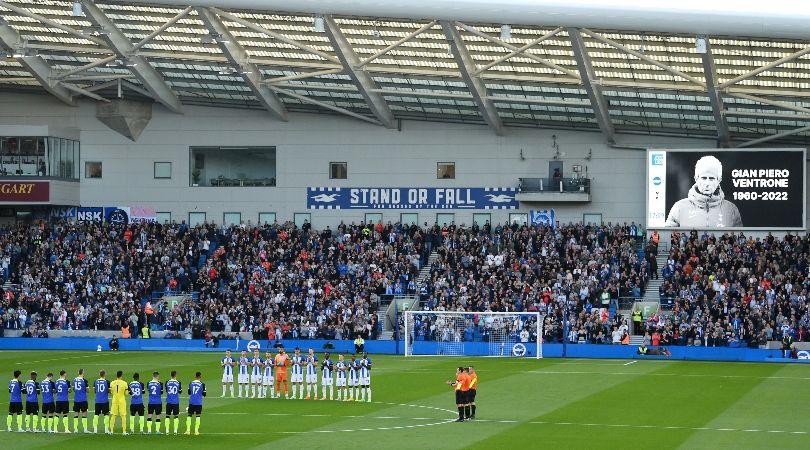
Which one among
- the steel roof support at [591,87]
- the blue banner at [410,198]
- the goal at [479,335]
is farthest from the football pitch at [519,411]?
the blue banner at [410,198]

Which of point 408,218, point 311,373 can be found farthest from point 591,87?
point 311,373

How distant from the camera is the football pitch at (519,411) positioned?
92.9 feet

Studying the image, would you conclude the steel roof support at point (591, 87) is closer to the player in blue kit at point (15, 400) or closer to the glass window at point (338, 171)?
the glass window at point (338, 171)

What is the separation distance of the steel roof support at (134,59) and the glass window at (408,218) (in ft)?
45.0

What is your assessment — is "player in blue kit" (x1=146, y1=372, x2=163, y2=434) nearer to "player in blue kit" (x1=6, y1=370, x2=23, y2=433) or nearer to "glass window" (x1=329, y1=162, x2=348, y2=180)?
"player in blue kit" (x1=6, y1=370, x2=23, y2=433)

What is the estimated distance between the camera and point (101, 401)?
29531 millimetres

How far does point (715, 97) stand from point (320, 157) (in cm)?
2303

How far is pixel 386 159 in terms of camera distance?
2778 inches

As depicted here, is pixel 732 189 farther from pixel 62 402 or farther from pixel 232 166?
pixel 62 402

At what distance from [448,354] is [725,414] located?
78.5 ft

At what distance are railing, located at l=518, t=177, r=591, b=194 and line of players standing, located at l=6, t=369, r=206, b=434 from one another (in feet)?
132

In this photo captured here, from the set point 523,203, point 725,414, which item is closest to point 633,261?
point 523,203

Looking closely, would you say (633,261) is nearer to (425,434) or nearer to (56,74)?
(56,74)

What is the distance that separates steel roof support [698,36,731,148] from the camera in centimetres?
5354
